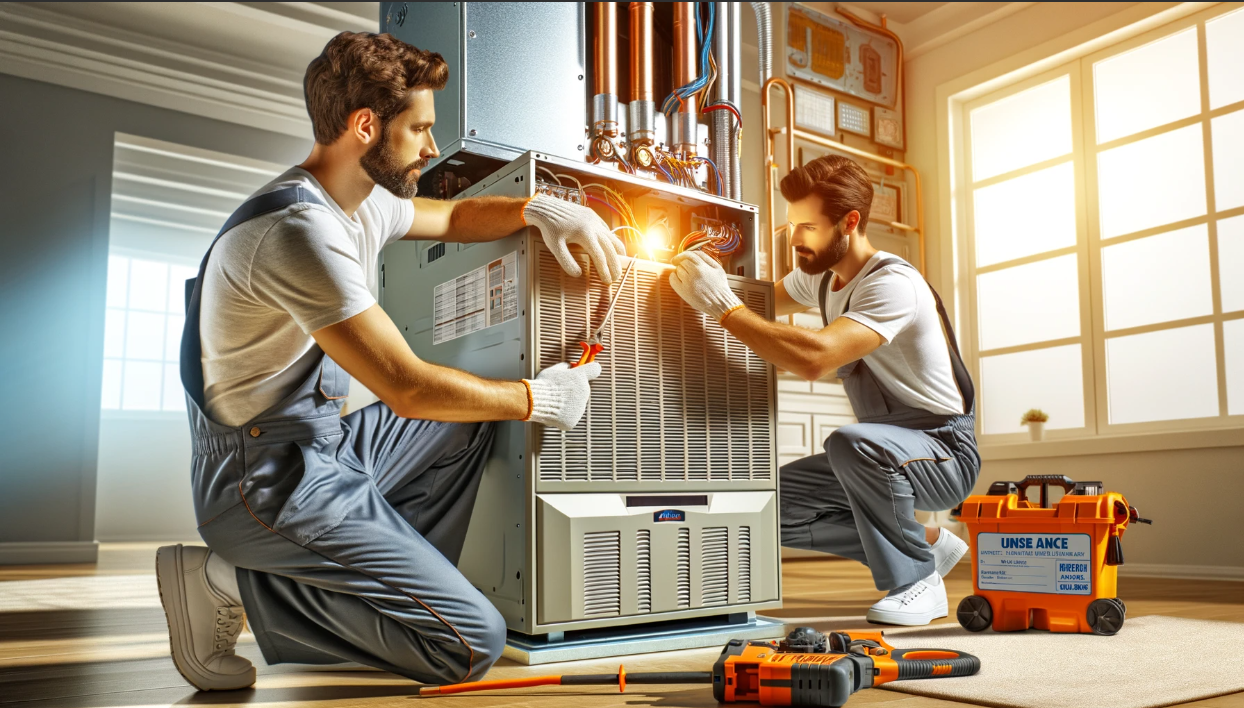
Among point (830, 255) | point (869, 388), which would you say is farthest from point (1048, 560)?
point (830, 255)

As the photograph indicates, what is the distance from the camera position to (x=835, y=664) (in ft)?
4.10

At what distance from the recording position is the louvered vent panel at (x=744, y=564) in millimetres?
1935

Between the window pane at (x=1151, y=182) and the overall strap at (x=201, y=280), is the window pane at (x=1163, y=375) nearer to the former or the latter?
the window pane at (x=1151, y=182)

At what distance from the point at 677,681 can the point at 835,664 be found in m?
0.27

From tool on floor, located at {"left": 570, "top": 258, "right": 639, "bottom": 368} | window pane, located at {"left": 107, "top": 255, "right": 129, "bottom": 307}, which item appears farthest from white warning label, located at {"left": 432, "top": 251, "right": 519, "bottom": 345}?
window pane, located at {"left": 107, "top": 255, "right": 129, "bottom": 307}

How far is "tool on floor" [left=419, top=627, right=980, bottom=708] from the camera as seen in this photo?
1247 millimetres

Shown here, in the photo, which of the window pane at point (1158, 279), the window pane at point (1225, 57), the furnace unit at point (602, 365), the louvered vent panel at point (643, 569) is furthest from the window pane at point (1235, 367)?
the louvered vent panel at point (643, 569)

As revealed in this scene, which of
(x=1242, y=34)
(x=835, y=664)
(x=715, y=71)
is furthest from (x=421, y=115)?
(x=1242, y=34)

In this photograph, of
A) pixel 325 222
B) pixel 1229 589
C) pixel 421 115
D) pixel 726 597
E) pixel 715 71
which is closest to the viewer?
pixel 325 222

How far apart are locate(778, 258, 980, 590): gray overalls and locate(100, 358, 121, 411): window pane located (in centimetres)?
752

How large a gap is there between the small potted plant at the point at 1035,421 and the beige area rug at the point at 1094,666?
96.4 inches

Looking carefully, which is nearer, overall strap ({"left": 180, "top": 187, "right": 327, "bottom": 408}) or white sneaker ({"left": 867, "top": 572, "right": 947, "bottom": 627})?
overall strap ({"left": 180, "top": 187, "right": 327, "bottom": 408})

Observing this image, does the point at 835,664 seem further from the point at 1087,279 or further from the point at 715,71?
the point at 1087,279

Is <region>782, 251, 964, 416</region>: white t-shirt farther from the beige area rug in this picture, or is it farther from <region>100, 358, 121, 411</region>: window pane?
<region>100, 358, 121, 411</region>: window pane
